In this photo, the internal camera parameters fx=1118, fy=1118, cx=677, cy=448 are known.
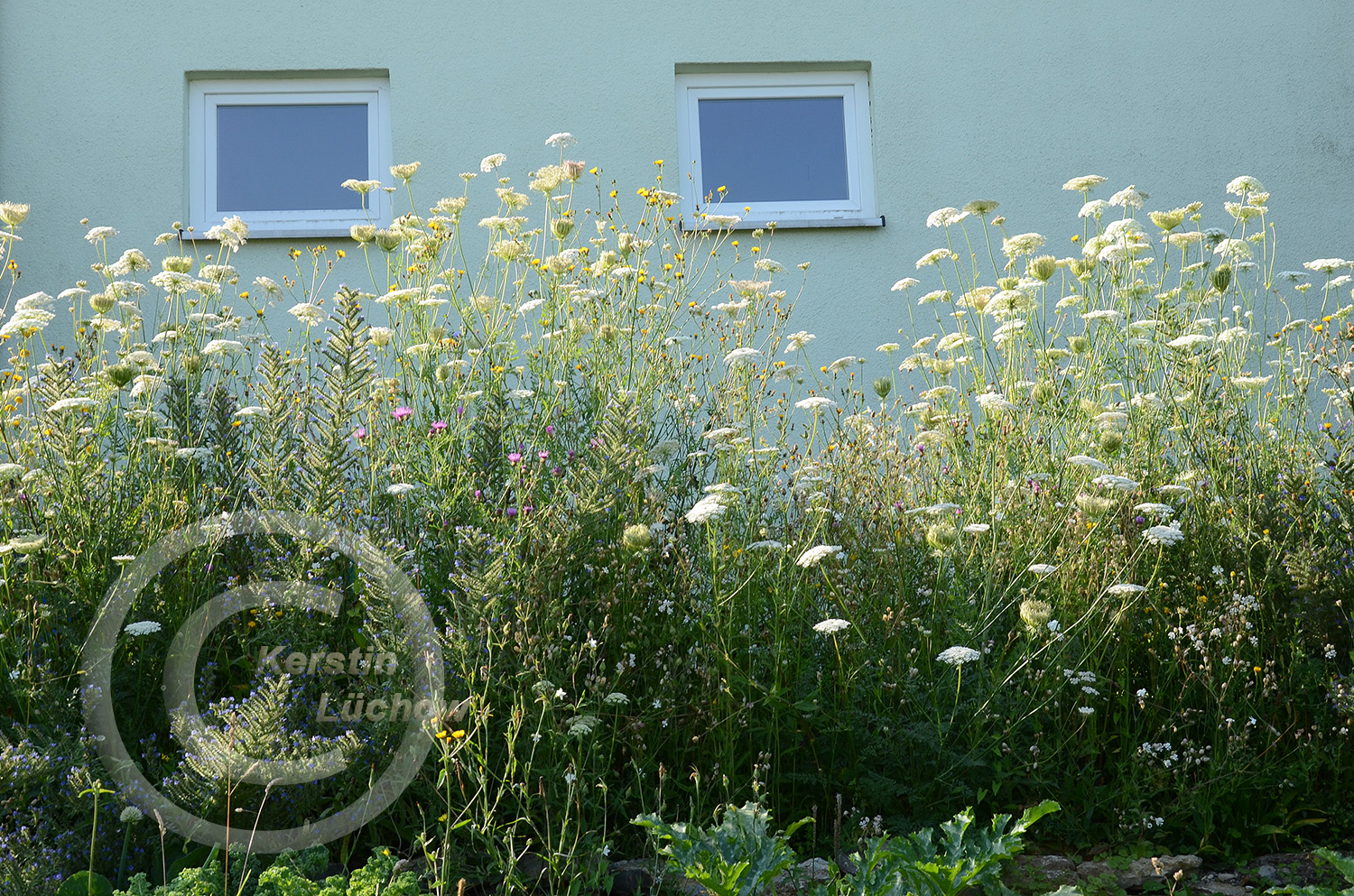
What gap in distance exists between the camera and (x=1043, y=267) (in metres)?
4.08

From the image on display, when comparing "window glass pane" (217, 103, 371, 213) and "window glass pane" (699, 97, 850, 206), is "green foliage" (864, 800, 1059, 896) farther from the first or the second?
"window glass pane" (217, 103, 371, 213)

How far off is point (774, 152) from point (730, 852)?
481cm

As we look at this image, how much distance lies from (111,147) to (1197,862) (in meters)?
5.89

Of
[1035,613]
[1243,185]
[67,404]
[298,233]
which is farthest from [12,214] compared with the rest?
[1243,185]

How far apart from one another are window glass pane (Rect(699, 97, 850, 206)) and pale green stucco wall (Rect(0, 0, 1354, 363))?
0.27m

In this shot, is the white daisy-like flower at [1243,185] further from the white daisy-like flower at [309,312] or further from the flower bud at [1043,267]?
the white daisy-like flower at [309,312]

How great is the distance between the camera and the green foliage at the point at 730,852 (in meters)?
2.17

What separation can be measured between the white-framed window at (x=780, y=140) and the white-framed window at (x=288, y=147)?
1.74 meters

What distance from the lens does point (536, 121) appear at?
6.09 m

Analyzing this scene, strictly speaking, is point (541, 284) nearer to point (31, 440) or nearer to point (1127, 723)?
point (31, 440)

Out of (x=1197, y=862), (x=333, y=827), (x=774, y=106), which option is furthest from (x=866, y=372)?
(x=333, y=827)

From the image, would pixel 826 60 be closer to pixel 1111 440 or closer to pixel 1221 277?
pixel 1221 277

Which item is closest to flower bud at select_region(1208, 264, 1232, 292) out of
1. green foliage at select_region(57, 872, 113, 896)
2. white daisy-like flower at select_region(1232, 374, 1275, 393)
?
white daisy-like flower at select_region(1232, 374, 1275, 393)

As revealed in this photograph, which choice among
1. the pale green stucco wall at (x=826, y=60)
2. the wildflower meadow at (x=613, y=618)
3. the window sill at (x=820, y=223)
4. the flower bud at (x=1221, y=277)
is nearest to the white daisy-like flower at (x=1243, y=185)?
the flower bud at (x=1221, y=277)
